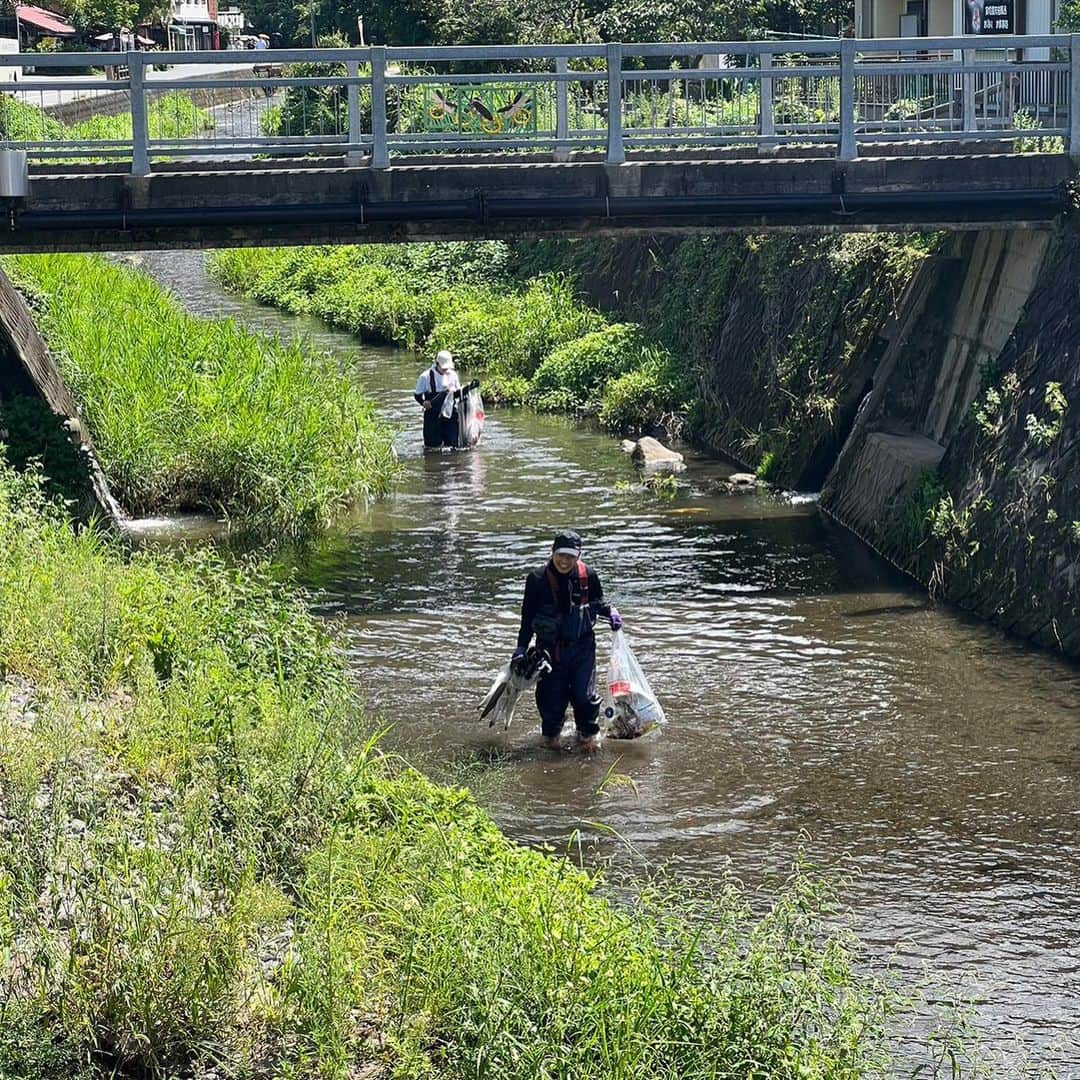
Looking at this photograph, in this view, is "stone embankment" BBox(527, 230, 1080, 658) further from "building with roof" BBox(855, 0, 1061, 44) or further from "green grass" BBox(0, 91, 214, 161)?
"green grass" BBox(0, 91, 214, 161)

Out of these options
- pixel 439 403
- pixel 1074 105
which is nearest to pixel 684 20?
pixel 439 403

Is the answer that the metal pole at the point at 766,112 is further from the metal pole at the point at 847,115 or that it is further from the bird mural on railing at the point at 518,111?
the bird mural on railing at the point at 518,111

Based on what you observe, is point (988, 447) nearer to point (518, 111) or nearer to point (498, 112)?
point (518, 111)

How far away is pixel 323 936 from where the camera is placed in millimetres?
8000

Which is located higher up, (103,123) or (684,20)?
(684,20)

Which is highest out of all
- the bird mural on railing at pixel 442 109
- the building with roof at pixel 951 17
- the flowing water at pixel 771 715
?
the building with roof at pixel 951 17

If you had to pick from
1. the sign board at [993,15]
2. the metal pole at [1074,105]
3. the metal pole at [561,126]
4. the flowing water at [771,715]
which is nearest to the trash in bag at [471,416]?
the flowing water at [771,715]

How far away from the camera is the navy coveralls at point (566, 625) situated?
12.6 metres

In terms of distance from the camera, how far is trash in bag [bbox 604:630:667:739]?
13.0 m

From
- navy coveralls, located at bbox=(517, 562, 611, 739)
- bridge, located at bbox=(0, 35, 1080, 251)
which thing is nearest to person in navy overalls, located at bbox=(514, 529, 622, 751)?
navy coveralls, located at bbox=(517, 562, 611, 739)

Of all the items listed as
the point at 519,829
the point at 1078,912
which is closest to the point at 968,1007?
the point at 1078,912

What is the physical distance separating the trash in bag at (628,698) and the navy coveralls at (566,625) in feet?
0.87

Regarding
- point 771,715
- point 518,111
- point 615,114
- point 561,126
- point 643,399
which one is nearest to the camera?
point 771,715

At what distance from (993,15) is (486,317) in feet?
31.3
